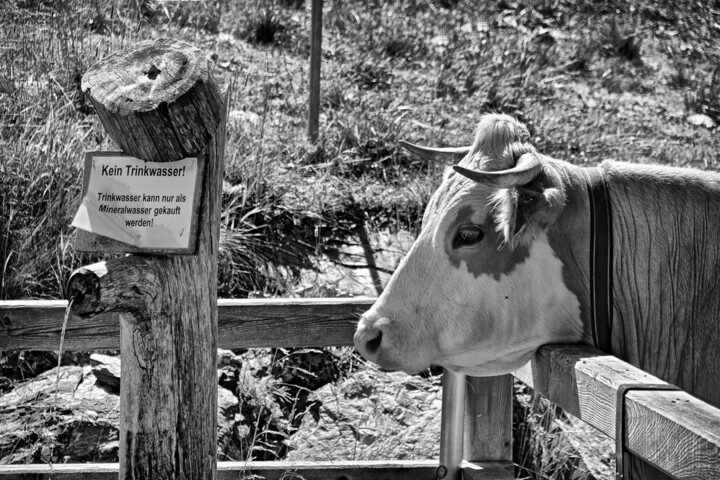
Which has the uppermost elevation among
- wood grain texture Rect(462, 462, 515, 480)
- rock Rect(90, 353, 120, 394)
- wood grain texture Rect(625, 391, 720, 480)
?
wood grain texture Rect(625, 391, 720, 480)

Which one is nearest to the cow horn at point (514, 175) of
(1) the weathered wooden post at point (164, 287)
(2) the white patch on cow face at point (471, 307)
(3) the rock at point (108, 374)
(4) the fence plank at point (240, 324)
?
(2) the white patch on cow face at point (471, 307)

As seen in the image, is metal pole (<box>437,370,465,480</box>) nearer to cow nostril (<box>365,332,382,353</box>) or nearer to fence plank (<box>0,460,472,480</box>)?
fence plank (<box>0,460,472,480</box>)

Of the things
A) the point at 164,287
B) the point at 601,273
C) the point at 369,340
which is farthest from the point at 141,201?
the point at 601,273

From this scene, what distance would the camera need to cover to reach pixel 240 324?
144 inches

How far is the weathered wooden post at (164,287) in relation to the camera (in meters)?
2.45

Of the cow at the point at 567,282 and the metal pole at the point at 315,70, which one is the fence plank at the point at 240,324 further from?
the metal pole at the point at 315,70

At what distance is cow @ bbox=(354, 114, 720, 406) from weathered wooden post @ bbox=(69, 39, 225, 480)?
694 millimetres

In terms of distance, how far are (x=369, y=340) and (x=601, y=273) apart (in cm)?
83

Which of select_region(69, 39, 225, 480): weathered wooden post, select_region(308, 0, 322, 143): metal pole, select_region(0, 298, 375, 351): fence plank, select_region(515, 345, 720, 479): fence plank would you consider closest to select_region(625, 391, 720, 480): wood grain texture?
select_region(515, 345, 720, 479): fence plank

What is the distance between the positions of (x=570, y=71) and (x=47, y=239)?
625cm

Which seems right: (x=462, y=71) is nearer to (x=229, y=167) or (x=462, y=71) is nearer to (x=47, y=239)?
(x=229, y=167)

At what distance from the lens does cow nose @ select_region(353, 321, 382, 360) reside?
3.09 m

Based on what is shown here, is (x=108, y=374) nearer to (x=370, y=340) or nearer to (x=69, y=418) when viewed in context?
(x=69, y=418)

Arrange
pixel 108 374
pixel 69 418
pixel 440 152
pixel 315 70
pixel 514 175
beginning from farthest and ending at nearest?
pixel 315 70 → pixel 108 374 → pixel 69 418 → pixel 440 152 → pixel 514 175
